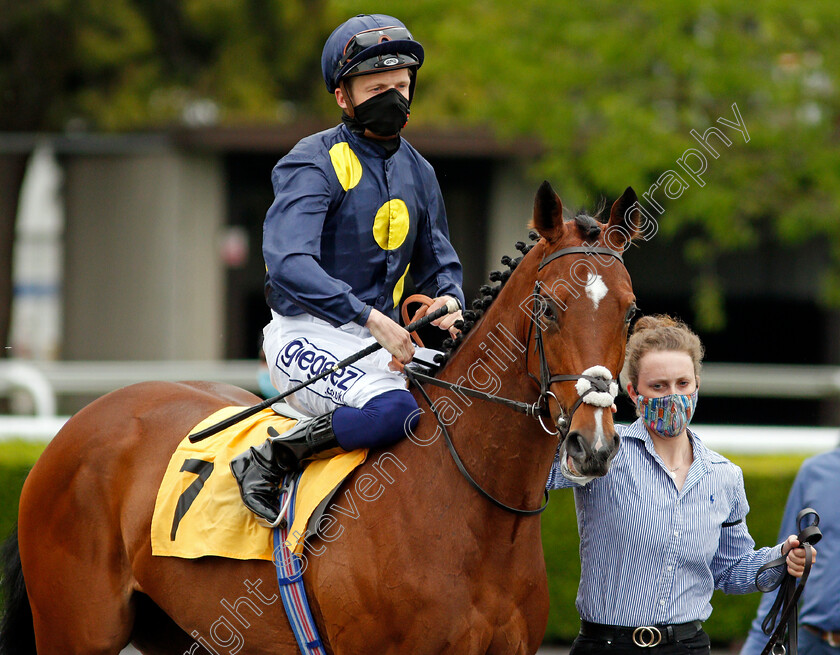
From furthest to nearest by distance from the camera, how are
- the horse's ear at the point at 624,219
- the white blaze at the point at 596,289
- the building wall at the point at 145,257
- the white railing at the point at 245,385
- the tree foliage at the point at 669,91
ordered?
the building wall at the point at 145,257, the tree foliage at the point at 669,91, the white railing at the point at 245,385, the horse's ear at the point at 624,219, the white blaze at the point at 596,289

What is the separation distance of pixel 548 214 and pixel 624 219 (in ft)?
0.84

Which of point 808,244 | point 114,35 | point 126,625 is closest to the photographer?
point 126,625

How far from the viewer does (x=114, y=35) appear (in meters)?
13.8

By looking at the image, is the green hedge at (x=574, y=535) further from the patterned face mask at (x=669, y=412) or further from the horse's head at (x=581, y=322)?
the horse's head at (x=581, y=322)

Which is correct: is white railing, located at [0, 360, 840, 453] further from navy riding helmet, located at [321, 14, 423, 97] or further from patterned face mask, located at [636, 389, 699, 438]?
navy riding helmet, located at [321, 14, 423, 97]

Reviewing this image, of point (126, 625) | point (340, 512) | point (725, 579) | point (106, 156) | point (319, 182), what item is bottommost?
point (126, 625)

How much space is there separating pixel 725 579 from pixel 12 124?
1304 cm

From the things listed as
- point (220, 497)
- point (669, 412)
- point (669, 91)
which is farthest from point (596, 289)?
point (669, 91)

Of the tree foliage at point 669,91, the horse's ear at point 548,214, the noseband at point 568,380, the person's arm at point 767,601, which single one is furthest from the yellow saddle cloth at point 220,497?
the tree foliage at point 669,91

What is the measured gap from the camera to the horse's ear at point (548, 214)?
3.04 metres

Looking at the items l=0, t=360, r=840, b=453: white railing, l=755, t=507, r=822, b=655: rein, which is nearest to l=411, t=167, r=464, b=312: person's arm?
l=755, t=507, r=822, b=655: rein

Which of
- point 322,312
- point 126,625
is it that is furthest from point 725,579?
point 126,625

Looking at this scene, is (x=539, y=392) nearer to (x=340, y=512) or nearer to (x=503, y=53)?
(x=340, y=512)

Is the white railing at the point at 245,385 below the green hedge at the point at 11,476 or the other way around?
the other way around
